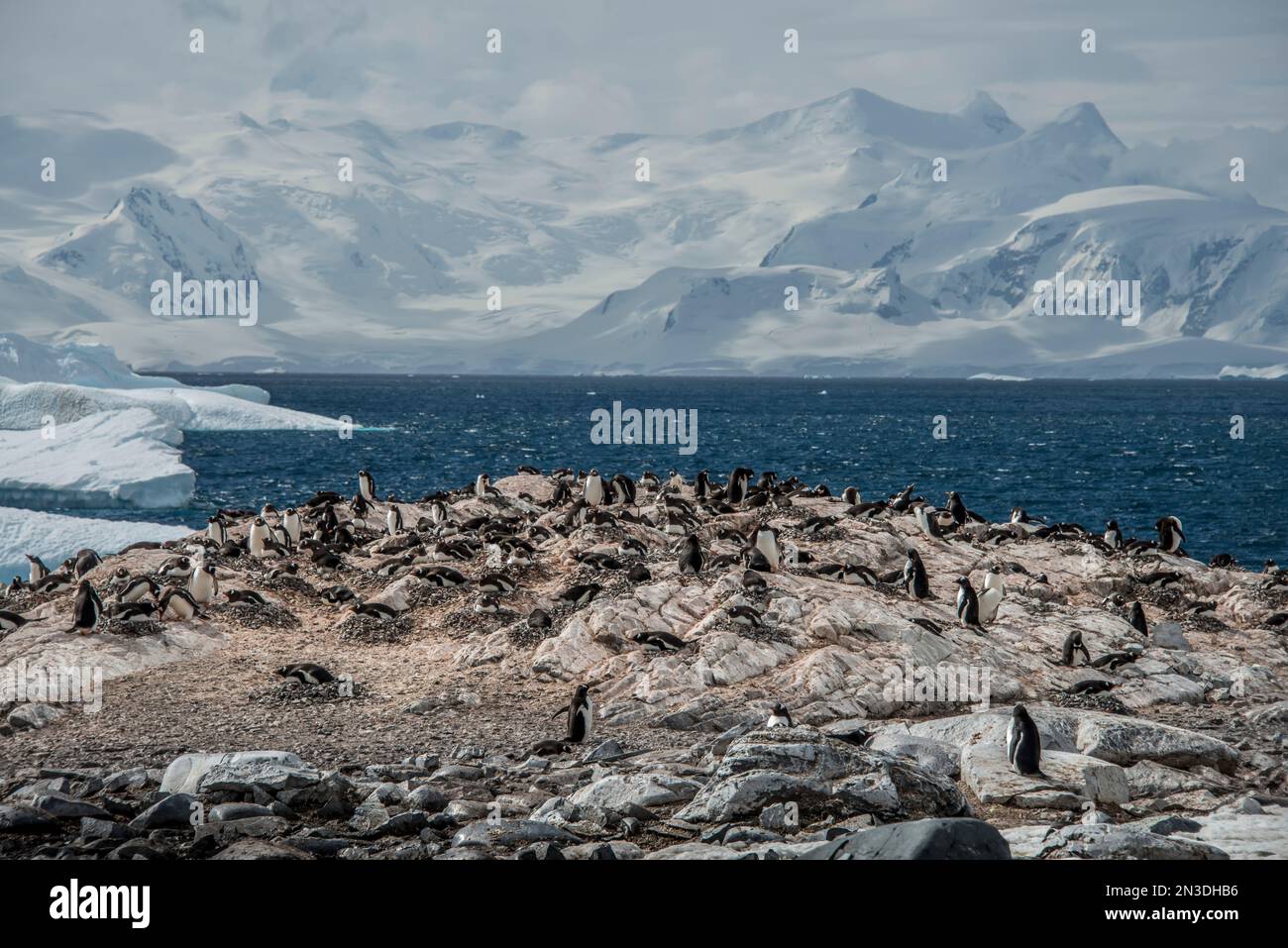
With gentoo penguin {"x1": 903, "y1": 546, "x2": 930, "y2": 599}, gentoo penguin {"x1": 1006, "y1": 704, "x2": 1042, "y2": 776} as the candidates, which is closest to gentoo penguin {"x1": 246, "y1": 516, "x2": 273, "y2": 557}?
gentoo penguin {"x1": 903, "y1": 546, "x2": 930, "y2": 599}

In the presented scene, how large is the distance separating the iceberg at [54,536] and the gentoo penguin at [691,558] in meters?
18.4

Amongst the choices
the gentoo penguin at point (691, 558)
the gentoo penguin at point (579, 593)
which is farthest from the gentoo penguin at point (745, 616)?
the gentoo penguin at point (579, 593)

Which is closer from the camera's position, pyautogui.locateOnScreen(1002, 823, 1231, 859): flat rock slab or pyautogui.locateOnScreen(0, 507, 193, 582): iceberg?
pyautogui.locateOnScreen(1002, 823, 1231, 859): flat rock slab

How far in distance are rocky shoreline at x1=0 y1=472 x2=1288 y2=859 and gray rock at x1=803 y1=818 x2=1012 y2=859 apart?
3cm

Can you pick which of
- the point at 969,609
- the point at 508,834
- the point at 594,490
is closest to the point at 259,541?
the point at 594,490

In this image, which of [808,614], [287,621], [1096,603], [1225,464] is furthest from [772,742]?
[1225,464]

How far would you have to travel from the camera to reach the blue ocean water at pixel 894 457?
52.5m

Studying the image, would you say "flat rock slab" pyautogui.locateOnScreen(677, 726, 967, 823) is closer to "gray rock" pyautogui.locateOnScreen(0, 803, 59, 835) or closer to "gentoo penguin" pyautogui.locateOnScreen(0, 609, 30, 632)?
"gray rock" pyautogui.locateOnScreen(0, 803, 59, 835)

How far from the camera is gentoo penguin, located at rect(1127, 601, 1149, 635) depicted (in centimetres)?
1947

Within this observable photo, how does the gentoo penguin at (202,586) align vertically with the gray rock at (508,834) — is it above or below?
above

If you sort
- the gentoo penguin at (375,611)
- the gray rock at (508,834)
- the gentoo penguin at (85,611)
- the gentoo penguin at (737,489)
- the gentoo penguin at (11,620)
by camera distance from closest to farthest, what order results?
1. the gray rock at (508,834)
2. the gentoo penguin at (85,611)
3. the gentoo penguin at (11,620)
4. the gentoo penguin at (375,611)
5. the gentoo penguin at (737,489)

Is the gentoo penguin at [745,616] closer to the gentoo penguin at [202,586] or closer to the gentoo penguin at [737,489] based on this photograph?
the gentoo penguin at [202,586]
